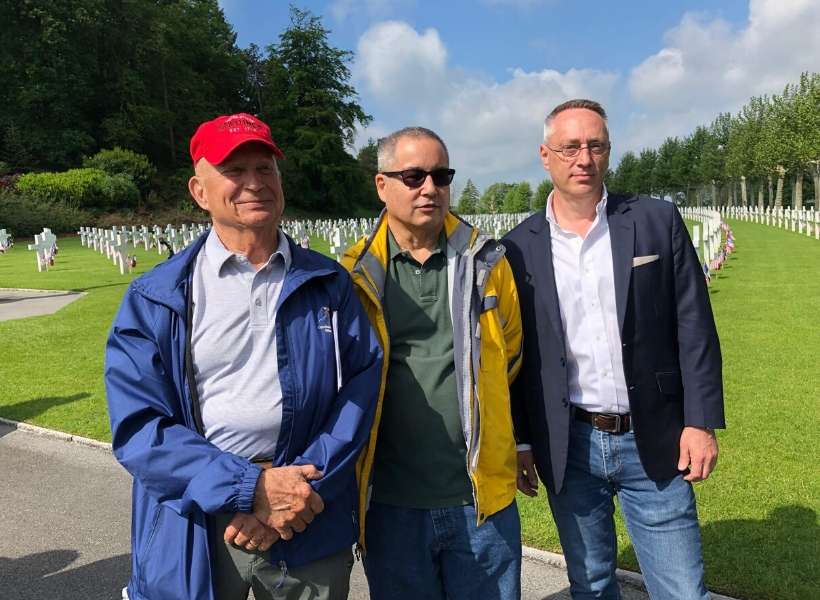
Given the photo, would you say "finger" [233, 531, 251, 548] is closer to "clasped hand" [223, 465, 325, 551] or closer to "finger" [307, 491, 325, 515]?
"clasped hand" [223, 465, 325, 551]

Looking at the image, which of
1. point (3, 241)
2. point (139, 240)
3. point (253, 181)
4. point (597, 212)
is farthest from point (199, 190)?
point (3, 241)

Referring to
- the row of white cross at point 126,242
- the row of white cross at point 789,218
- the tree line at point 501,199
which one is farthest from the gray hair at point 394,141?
the tree line at point 501,199

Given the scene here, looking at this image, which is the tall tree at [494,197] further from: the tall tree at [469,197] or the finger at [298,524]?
the finger at [298,524]

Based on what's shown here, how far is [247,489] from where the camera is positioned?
6.14 ft

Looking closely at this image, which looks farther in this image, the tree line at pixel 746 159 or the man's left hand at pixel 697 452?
the tree line at pixel 746 159

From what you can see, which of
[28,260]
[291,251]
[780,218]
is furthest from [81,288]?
[780,218]

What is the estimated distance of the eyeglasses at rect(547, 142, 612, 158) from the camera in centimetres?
254

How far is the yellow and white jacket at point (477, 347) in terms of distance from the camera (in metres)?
2.30

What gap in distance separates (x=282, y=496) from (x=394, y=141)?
4.67 ft

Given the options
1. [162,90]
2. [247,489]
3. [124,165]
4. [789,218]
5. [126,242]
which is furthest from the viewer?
[162,90]

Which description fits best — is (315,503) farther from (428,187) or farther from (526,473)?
(428,187)

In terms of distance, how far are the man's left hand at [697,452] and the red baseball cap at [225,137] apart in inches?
76.2

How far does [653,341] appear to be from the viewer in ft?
8.11

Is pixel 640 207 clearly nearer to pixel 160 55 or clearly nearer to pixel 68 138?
pixel 68 138
